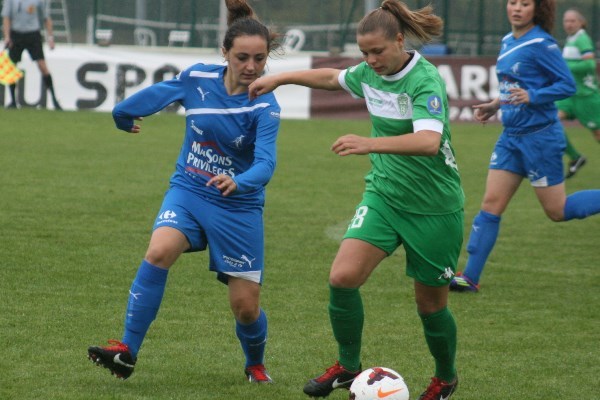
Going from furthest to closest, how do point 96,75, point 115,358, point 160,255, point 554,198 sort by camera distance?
point 96,75 < point 554,198 < point 160,255 < point 115,358

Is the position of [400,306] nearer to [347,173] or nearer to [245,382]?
[245,382]

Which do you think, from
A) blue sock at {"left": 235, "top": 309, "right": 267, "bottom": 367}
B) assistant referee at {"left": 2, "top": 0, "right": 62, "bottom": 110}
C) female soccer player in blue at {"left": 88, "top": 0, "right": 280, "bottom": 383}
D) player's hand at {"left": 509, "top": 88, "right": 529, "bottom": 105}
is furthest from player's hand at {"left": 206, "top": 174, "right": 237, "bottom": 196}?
assistant referee at {"left": 2, "top": 0, "right": 62, "bottom": 110}

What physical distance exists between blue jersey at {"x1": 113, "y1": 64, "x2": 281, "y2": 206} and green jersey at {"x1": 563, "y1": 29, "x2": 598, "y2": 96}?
8.22 metres

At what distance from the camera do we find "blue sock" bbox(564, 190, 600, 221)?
7652 mm

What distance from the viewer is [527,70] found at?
7598 millimetres

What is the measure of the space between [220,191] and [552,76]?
339cm

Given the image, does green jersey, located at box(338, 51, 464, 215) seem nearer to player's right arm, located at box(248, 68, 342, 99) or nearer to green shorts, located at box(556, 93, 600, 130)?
player's right arm, located at box(248, 68, 342, 99)

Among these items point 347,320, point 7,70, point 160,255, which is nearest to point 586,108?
point 347,320

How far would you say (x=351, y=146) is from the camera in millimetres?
4223

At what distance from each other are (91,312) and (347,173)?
7.39 metres

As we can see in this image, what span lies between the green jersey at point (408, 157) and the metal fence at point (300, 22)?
59.2 ft

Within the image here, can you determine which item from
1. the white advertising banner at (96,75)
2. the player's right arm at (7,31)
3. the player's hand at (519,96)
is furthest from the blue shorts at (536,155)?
the player's right arm at (7,31)

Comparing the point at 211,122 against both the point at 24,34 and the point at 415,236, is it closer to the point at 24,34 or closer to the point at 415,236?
the point at 415,236

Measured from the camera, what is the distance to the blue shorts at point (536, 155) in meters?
7.61
